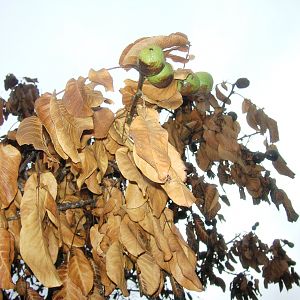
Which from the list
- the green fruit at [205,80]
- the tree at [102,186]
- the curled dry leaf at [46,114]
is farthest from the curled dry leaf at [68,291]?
the green fruit at [205,80]

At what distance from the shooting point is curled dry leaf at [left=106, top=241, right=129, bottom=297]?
1.58 m

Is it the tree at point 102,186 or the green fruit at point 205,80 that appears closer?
the tree at point 102,186

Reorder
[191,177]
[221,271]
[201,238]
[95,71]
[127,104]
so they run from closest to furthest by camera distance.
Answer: [95,71], [127,104], [191,177], [201,238], [221,271]

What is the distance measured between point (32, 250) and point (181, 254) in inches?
23.0

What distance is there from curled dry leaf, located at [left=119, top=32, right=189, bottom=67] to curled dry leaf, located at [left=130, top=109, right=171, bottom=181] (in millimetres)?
205

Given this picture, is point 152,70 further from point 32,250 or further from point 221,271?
point 221,271

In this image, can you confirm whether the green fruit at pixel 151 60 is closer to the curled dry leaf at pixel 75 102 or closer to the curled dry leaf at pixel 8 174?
the curled dry leaf at pixel 75 102

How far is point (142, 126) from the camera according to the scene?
1238 mm

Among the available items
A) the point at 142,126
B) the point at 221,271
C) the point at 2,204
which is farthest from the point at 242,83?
the point at 221,271

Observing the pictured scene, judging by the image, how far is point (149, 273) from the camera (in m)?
1.68

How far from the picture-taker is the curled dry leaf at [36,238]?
1.31 meters

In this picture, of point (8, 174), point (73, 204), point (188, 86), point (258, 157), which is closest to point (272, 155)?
point (258, 157)

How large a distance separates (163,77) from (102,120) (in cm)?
28

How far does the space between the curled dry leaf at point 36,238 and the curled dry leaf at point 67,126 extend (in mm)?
268
